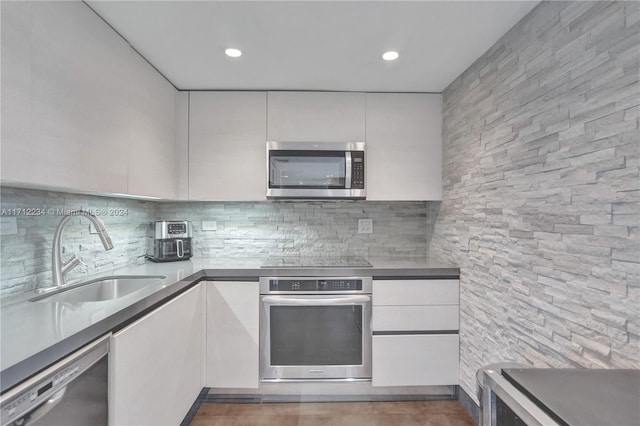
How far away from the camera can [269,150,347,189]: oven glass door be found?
86.2 inches

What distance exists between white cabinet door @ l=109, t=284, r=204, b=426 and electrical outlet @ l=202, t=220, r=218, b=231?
0.69 meters

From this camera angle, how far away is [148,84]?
1.83 m

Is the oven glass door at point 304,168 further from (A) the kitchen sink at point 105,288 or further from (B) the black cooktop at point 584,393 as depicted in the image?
(B) the black cooktop at point 584,393

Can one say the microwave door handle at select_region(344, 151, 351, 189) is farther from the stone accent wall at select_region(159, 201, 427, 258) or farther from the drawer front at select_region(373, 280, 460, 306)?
the drawer front at select_region(373, 280, 460, 306)

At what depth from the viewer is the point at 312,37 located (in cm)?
158

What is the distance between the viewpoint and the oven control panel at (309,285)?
2.01 metres

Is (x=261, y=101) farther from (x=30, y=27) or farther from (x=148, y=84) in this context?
(x=30, y=27)

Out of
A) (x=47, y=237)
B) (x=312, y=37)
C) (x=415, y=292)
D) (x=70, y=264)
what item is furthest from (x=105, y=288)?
(x=415, y=292)

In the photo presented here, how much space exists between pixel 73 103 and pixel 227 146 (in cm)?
105

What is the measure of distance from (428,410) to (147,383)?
171cm

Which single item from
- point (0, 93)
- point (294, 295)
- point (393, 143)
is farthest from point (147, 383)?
point (393, 143)

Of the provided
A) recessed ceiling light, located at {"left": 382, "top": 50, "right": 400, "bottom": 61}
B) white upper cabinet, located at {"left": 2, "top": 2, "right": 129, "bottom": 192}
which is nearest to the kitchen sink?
white upper cabinet, located at {"left": 2, "top": 2, "right": 129, "bottom": 192}

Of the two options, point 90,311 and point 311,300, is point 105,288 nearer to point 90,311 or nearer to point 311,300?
point 90,311

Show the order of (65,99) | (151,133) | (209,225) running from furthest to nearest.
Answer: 1. (209,225)
2. (151,133)
3. (65,99)
